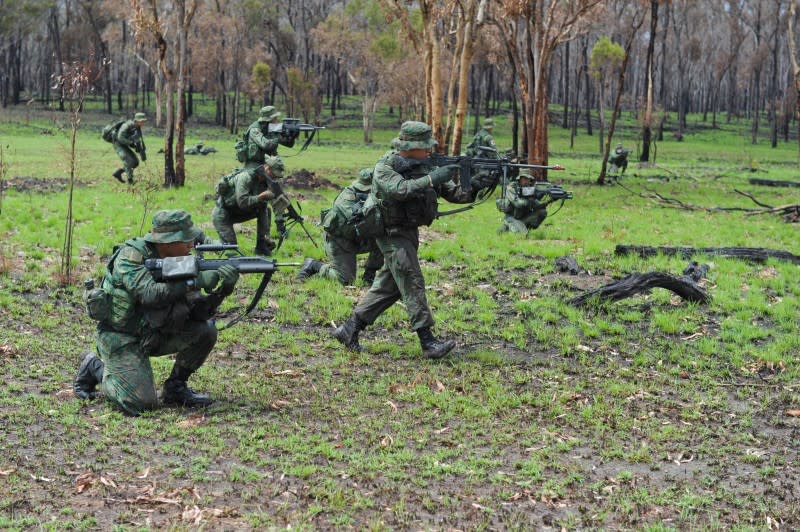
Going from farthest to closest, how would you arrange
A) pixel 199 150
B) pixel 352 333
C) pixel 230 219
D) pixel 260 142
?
pixel 199 150 < pixel 230 219 < pixel 260 142 < pixel 352 333

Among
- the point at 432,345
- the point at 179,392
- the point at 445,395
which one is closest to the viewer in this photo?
the point at 179,392

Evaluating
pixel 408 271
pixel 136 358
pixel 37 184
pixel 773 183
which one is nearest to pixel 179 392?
pixel 136 358

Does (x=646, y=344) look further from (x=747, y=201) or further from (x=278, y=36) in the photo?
(x=278, y=36)

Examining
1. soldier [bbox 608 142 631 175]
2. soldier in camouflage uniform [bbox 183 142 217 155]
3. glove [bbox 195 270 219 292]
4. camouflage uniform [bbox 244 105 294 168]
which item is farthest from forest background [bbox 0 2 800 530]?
soldier in camouflage uniform [bbox 183 142 217 155]

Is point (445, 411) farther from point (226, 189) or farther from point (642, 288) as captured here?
point (226, 189)

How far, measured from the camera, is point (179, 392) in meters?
6.98

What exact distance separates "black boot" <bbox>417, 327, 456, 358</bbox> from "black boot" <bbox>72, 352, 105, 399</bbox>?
2913 millimetres

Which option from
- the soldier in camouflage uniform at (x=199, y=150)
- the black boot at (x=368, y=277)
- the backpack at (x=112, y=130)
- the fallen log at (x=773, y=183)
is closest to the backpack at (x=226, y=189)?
the black boot at (x=368, y=277)

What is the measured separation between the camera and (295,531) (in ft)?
16.2

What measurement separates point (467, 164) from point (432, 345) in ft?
6.02

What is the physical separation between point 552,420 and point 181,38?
51.0ft

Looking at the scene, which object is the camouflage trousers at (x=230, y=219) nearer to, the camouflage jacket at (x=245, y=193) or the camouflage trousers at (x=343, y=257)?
the camouflage jacket at (x=245, y=193)

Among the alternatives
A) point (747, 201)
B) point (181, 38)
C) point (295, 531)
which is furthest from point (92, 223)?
point (747, 201)

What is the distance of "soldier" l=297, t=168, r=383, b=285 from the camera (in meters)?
11.0
